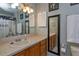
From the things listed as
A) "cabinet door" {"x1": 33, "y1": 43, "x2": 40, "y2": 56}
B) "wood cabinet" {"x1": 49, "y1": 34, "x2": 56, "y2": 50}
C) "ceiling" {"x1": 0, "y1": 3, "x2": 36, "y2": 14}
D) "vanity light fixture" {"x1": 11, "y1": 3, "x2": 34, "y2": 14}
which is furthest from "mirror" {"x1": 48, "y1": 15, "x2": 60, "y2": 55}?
"ceiling" {"x1": 0, "y1": 3, "x2": 36, "y2": 14}

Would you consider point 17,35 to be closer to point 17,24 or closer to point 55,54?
point 17,24

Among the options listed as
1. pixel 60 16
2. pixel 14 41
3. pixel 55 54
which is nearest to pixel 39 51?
pixel 55 54

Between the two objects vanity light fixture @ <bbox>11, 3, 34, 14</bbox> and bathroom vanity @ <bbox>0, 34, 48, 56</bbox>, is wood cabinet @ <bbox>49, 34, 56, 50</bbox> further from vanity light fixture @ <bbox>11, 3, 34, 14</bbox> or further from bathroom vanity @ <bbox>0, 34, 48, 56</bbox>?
vanity light fixture @ <bbox>11, 3, 34, 14</bbox>

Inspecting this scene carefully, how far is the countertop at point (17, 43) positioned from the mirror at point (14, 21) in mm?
40

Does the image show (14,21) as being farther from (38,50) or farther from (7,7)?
(38,50)

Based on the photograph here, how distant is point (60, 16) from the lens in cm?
111

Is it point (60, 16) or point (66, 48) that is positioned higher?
point (60, 16)

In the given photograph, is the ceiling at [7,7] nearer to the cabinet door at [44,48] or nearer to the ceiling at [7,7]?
the ceiling at [7,7]

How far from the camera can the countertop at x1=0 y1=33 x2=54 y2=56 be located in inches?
40.9

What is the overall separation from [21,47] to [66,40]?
0.44 meters

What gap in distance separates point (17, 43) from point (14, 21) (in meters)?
0.22

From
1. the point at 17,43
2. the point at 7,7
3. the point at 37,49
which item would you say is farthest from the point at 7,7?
the point at 37,49

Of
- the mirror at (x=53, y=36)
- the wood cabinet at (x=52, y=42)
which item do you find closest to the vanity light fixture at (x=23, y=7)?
the mirror at (x=53, y=36)

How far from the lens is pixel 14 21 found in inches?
43.7
